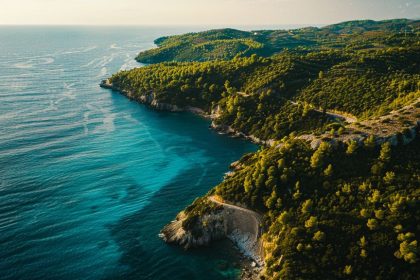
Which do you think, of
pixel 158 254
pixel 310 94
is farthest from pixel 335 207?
pixel 310 94

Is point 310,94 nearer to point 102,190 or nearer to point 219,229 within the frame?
point 219,229

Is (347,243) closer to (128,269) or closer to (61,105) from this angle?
(128,269)

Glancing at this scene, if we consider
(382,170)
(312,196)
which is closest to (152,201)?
(312,196)

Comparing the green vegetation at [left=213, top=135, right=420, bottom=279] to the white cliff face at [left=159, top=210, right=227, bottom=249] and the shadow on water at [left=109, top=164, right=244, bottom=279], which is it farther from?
the shadow on water at [left=109, top=164, right=244, bottom=279]

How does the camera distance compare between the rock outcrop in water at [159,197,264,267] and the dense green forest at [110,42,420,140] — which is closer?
the rock outcrop in water at [159,197,264,267]

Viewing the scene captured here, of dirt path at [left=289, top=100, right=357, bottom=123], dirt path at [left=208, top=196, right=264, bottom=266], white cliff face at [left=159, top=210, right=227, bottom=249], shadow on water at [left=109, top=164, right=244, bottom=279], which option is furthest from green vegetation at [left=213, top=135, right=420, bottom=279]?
dirt path at [left=289, top=100, right=357, bottom=123]

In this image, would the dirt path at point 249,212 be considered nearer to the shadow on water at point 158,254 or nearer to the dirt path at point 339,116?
the shadow on water at point 158,254

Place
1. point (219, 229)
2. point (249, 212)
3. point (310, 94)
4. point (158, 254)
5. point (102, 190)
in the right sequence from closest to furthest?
point (158, 254), point (219, 229), point (249, 212), point (102, 190), point (310, 94)

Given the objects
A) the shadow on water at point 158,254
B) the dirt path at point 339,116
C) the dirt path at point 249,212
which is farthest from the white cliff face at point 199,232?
the dirt path at point 339,116
